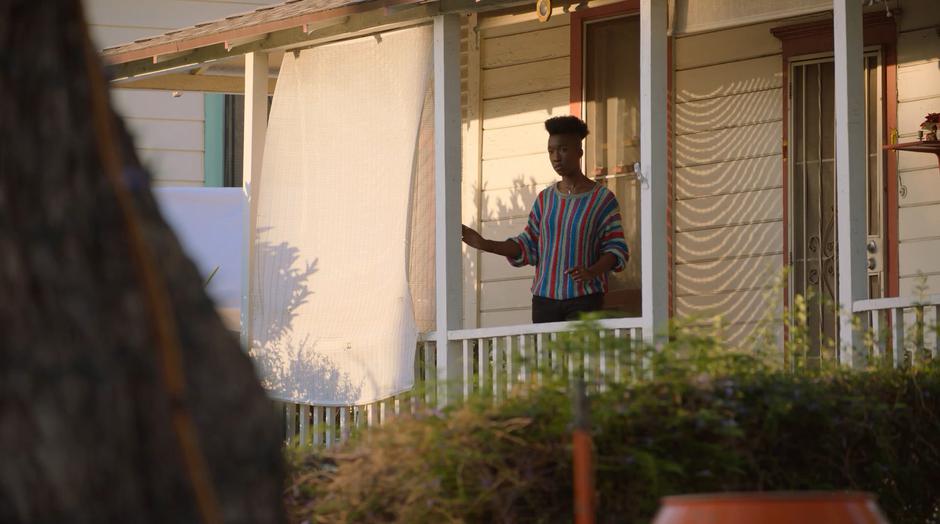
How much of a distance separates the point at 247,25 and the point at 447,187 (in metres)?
2.07

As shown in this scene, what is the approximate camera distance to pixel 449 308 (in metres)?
9.45

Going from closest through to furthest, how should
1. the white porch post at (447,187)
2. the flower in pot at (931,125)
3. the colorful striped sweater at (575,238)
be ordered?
the flower in pot at (931,125)
the colorful striped sweater at (575,238)
the white porch post at (447,187)

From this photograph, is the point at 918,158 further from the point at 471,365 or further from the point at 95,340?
the point at 95,340

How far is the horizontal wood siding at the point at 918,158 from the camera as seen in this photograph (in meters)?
9.06

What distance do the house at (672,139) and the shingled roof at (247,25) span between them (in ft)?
0.06

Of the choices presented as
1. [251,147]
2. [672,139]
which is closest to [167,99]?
[251,147]

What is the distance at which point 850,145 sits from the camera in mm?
7832

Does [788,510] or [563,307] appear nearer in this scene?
[788,510]

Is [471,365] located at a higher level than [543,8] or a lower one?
lower

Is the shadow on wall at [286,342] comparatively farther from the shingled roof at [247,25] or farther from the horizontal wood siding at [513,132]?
the horizontal wood siding at [513,132]

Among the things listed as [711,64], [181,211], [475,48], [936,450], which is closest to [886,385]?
[936,450]

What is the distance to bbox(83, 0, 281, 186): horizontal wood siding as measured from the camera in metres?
14.6

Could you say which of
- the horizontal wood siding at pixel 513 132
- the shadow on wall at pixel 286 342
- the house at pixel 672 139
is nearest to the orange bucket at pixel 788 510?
the house at pixel 672 139

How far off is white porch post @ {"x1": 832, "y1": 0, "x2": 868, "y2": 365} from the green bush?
5.20 ft
